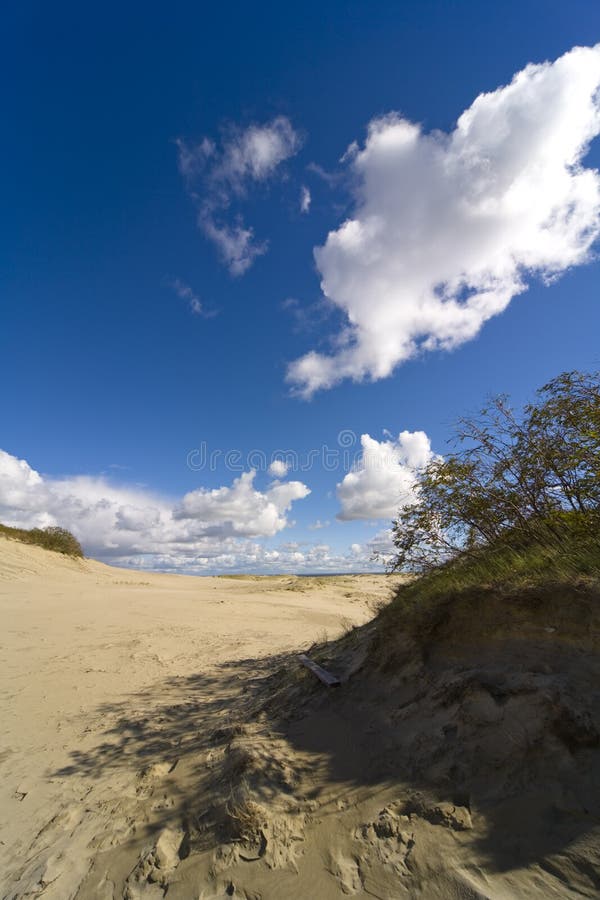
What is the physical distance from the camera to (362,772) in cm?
396

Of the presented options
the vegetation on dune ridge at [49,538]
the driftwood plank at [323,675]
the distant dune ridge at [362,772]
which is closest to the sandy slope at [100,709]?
the distant dune ridge at [362,772]

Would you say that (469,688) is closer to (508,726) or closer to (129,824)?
(508,726)

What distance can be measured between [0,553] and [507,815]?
97.3ft

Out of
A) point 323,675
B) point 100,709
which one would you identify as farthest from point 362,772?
point 100,709

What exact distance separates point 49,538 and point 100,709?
29.9 meters

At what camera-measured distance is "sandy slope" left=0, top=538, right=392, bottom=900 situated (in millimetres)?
4016

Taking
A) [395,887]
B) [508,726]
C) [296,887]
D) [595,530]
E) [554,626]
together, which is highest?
[595,530]

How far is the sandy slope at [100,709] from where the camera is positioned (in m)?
4.02

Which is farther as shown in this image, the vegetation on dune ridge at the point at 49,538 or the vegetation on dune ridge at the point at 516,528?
the vegetation on dune ridge at the point at 49,538

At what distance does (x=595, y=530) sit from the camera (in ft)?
18.0

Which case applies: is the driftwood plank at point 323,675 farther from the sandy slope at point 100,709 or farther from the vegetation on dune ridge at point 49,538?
the vegetation on dune ridge at point 49,538

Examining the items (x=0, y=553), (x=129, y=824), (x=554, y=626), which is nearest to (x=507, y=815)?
(x=554, y=626)

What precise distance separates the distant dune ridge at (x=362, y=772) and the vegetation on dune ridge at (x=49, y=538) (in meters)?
27.9

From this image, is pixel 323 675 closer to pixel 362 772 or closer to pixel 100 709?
pixel 362 772
